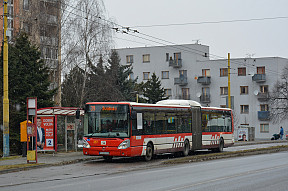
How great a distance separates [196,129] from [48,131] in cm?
823

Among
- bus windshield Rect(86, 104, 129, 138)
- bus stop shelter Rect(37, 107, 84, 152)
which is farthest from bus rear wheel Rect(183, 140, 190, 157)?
bus windshield Rect(86, 104, 129, 138)

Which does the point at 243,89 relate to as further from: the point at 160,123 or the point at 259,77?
the point at 160,123

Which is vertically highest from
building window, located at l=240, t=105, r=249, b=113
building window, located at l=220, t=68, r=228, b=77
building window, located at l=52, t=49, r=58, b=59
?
building window, located at l=220, t=68, r=228, b=77

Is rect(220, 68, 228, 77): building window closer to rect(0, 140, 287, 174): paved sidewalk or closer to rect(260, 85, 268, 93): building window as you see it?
rect(260, 85, 268, 93): building window

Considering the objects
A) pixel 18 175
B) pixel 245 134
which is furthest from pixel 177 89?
pixel 18 175

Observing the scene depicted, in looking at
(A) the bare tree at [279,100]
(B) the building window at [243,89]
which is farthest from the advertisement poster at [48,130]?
(B) the building window at [243,89]

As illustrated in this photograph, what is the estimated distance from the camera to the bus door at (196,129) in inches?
1171

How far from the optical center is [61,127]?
2823 cm

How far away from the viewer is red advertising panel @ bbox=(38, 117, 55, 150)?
2694 cm

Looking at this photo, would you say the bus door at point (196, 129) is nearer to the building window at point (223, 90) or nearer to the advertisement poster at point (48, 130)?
the advertisement poster at point (48, 130)

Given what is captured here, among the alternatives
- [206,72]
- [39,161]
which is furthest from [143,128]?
[206,72]

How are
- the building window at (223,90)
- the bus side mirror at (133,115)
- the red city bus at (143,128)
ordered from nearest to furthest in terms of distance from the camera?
the red city bus at (143,128)
the bus side mirror at (133,115)
the building window at (223,90)

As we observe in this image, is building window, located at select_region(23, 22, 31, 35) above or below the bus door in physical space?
above

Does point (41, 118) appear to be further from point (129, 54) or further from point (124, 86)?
point (129, 54)
